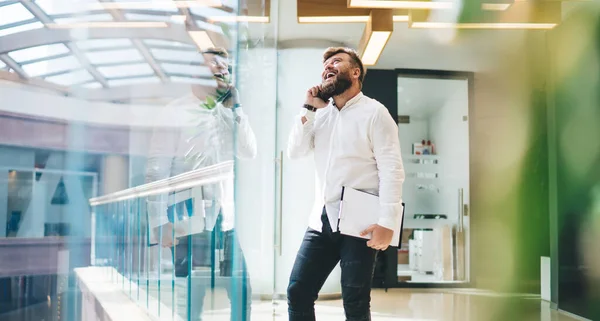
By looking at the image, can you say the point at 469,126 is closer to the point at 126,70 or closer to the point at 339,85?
the point at 339,85

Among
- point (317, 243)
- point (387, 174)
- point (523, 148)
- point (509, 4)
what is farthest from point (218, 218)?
point (523, 148)

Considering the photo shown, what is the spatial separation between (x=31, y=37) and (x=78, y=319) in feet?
3.02

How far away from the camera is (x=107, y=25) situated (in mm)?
1752

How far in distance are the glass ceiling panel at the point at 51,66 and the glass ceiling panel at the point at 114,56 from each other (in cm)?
6

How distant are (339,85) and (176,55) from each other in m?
0.59

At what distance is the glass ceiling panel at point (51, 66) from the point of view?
61.7 inches

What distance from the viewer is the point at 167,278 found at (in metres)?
1.88

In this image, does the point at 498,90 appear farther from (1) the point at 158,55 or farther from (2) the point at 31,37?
(2) the point at 31,37

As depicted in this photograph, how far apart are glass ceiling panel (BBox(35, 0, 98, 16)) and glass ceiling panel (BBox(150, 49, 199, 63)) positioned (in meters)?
0.24

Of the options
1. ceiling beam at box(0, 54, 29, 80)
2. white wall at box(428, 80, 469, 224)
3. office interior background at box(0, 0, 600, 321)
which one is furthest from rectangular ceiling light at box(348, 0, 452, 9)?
white wall at box(428, 80, 469, 224)

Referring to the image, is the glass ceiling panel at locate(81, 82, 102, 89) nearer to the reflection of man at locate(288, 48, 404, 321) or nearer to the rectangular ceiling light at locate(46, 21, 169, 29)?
the rectangular ceiling light at locate(46, 21, 169, 29)

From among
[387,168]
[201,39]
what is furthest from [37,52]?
[387,168]

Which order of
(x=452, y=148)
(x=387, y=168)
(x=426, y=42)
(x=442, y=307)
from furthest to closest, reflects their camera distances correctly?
(x=452, y=148) → (x=426, y=42) → (x=442, y=307) → (x=387, y=168)

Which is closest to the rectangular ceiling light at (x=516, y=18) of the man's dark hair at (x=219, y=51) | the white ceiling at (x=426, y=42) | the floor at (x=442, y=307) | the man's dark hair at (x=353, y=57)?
the white ceiling at (x=426, y=42)
